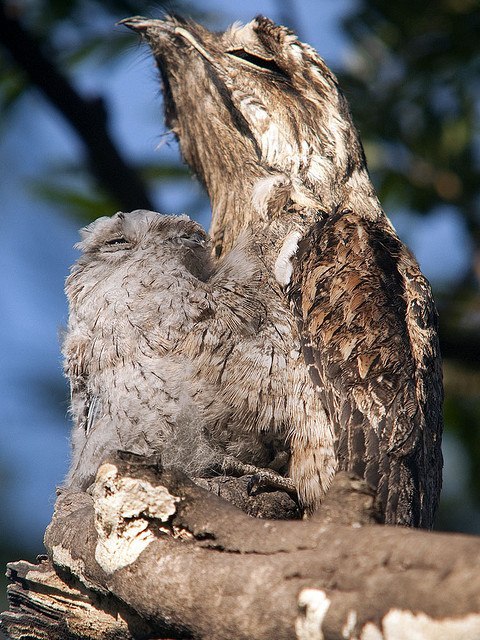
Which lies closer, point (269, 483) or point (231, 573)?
point (231, 573)

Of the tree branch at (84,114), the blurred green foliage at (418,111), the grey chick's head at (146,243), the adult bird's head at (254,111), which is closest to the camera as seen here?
the grey chick's head at (146,243)

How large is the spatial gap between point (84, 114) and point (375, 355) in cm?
331

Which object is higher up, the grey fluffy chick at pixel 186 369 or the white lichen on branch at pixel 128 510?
the grey fluffy chick at pixel 186 369

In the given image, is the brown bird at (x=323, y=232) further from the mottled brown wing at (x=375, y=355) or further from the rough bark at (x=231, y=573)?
the rough bark at (x=231, y=573)

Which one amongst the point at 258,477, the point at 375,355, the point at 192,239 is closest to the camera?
the point at 258,477

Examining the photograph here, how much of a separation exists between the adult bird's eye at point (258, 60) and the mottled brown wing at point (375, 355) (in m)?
0.87

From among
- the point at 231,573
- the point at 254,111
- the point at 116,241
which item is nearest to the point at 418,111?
the point at 254,111

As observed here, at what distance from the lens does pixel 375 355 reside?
3072mm

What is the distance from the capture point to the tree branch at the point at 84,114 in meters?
5.43

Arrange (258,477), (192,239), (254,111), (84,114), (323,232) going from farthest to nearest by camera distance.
A: (84,114)
(254,111)
(192,239)
(323,232)
(258,477)

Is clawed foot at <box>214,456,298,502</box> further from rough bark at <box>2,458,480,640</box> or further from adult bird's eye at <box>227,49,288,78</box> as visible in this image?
adult bird's eye at <box>227,49,288,78</box>

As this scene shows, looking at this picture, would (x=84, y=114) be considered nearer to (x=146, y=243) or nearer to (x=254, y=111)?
(x=254, y=111)

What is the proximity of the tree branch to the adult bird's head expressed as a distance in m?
1.37

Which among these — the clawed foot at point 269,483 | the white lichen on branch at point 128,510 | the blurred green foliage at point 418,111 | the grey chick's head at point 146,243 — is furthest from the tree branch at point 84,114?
the white lichen on branch at point 128,510
